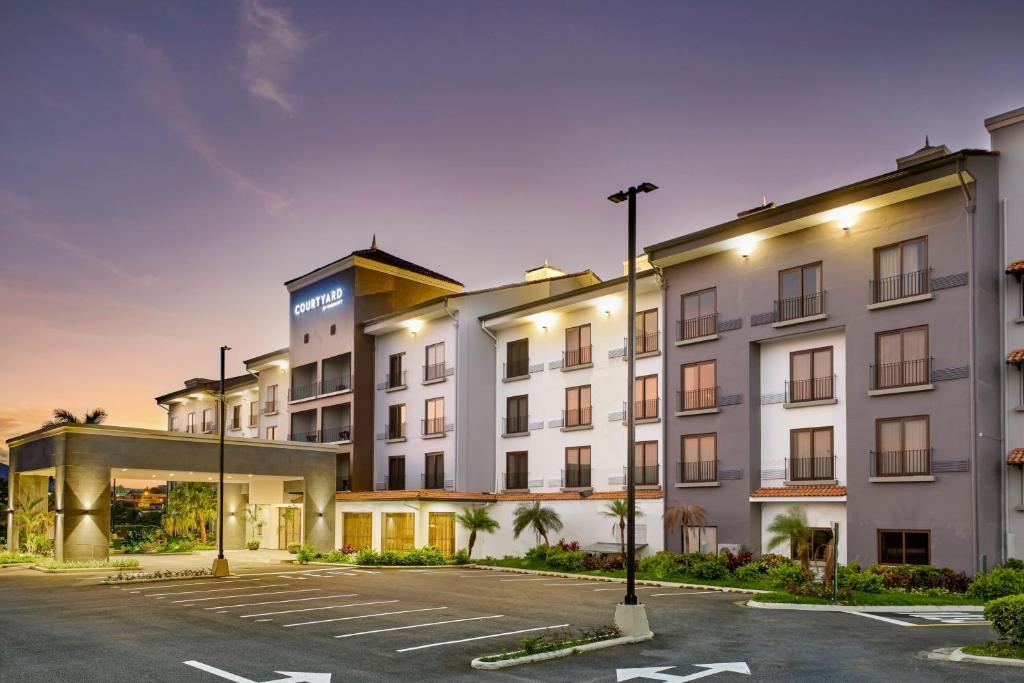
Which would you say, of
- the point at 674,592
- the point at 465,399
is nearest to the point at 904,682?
the point at 674,592

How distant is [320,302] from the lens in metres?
57.1

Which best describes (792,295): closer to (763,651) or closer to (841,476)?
(841,476)

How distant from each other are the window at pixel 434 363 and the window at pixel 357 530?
26.7ft

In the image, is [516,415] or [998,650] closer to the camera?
[998,650]

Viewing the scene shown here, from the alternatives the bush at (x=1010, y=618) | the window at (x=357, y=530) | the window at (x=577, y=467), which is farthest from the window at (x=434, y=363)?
the bush at (x=1010, y=618)

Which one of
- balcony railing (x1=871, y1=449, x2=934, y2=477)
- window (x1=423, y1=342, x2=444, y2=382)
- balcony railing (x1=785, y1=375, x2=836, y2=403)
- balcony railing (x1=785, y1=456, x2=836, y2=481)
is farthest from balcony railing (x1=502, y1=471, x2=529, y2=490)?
balcony railing (x1=871, y1=449, x2=934, y2=477)

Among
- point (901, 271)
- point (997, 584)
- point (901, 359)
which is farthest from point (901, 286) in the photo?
point (997, 584)

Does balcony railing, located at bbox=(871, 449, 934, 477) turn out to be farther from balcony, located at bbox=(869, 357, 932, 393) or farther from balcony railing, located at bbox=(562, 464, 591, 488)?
balcony railing, located at bbox=(562, 464, 591, 488)

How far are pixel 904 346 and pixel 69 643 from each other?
26545 millimetres

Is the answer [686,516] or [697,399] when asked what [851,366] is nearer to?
[697,399]

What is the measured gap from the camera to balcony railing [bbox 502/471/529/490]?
47.4 meters

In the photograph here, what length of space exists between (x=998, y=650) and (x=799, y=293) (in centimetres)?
2044

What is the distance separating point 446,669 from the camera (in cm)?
1576

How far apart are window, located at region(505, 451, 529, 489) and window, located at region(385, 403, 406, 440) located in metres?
7.33
